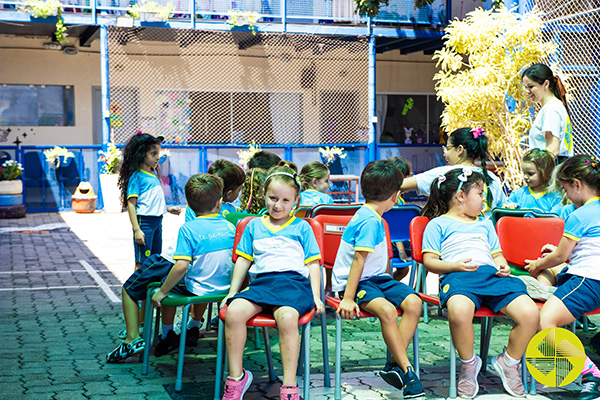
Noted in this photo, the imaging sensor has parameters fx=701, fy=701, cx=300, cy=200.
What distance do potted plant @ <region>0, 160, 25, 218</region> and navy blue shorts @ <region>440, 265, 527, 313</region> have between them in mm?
10852

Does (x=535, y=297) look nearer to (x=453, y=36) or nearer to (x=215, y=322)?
(x=215, y=322)

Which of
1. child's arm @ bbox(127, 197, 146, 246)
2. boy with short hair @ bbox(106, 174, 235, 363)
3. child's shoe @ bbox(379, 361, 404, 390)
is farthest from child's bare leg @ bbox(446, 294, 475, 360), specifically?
child's arm @ bbox(127, 197, 146, 246)

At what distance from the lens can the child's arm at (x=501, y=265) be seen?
3730 millimetres

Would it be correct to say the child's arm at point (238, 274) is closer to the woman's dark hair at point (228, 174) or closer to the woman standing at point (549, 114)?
the woman's dark hair at point (228, 174)

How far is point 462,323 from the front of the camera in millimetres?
3551

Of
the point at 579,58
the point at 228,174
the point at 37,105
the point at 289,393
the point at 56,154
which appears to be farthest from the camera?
the point at 37,105

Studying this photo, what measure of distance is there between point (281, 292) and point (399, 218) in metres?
1.90

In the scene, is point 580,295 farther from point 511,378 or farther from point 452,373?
point 452,373

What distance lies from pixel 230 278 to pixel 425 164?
41.1 ft

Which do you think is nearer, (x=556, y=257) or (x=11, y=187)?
(x=556, y=257)

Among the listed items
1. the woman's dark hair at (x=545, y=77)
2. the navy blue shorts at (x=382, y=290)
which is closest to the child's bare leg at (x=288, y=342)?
the navy blue shorts at (x=382, y=290)

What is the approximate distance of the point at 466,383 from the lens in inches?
142

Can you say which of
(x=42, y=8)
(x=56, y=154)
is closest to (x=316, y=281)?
(x=56, y=154)

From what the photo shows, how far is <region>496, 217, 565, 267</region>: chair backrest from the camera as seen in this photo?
4.34m
